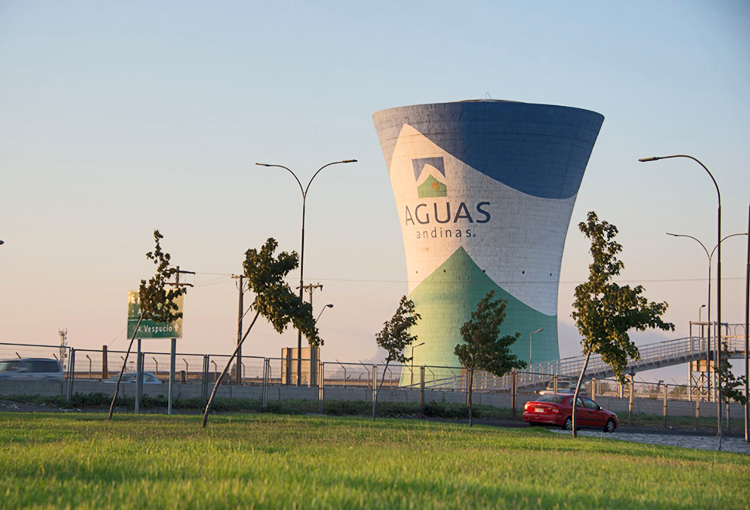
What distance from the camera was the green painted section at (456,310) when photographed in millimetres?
63094

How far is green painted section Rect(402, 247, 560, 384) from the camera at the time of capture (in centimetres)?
6309

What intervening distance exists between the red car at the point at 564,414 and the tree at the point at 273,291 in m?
13.5

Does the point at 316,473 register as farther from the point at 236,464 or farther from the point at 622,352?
the point at 622,352

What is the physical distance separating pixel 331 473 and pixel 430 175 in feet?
173

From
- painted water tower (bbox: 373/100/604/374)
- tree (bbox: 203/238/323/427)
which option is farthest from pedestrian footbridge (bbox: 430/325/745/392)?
tree (bbox: 203/238/323/427)

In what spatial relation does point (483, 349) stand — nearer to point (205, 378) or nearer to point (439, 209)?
point (205, 378)

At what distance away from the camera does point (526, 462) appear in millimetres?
14484

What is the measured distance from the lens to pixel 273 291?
23.2 metres

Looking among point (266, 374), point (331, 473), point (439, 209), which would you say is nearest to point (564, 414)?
point (266, 374)

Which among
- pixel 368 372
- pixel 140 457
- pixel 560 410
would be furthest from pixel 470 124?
pixel 140 457

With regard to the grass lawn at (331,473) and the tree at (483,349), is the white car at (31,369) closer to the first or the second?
the tree at (483,349)

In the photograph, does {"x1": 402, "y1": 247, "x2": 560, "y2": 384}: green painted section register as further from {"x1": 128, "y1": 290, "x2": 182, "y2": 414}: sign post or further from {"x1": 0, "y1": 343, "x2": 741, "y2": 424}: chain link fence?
{"x1": 128, "y1": 290, "x2": 182, "y2": 414}: sign post

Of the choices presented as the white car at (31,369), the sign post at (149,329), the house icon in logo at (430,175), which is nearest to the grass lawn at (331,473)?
the sign post at (149,329)

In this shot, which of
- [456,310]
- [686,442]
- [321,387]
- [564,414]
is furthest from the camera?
[456,310]
